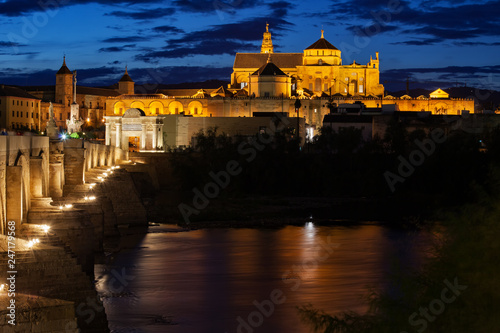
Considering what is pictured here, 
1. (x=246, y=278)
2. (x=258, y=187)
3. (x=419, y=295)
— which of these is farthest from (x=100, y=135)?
(x=419, y=295)

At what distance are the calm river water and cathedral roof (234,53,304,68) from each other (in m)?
46.1

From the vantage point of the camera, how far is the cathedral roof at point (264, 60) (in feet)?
243

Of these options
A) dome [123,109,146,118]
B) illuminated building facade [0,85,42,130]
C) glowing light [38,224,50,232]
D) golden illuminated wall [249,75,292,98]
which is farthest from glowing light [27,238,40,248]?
golden illuminated wall [249,75,292,98]

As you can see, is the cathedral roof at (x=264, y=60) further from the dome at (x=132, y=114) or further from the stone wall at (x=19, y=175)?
the stone wall at (x=19, y=175)

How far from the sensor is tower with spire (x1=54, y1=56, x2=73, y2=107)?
78.1m

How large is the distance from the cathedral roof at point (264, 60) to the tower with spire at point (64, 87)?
661 inches

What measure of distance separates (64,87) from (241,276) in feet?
201

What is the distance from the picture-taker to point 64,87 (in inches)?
3081

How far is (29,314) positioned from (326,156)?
127 feet

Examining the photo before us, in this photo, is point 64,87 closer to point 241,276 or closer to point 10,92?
point 10,92

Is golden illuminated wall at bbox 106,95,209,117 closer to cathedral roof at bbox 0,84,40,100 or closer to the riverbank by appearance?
cathedral roof at bbox 0,84,40,100

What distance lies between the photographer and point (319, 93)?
69.8 metres

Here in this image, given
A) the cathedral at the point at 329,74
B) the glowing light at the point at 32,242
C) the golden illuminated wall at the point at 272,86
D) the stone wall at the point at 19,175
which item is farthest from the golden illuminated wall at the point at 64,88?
the glowing light at the point at 32,242

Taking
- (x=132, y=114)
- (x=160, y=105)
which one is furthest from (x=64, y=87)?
(x=132, y=114)
